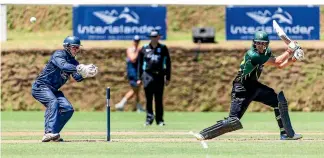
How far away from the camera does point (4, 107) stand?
30.2m

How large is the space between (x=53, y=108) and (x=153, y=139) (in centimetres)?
195

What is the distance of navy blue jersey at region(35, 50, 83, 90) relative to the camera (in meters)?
17.3

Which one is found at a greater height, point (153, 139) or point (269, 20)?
point (269, 20)

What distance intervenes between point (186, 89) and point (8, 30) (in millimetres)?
7378

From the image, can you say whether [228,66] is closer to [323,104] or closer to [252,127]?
[323,104]

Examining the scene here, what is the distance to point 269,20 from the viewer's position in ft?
99.5

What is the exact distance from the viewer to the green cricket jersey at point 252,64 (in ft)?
56.0

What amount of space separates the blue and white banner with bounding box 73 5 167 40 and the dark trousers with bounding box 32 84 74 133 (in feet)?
41.9

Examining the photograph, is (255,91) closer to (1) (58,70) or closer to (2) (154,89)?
(1) (58,70)

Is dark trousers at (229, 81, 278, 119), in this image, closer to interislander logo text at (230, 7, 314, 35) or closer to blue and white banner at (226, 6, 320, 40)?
blue and white banner at (226, 6, 320, 40)

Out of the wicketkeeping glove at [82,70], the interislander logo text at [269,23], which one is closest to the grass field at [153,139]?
the wicketkeeping glove at [82,70]

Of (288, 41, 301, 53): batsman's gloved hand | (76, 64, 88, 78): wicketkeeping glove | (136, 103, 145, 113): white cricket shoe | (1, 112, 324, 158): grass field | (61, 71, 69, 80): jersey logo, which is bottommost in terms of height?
(136, 103, 145, 113): white cricket shoe

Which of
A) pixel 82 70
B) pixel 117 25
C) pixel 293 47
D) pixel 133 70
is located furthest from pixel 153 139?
pixel 117 25

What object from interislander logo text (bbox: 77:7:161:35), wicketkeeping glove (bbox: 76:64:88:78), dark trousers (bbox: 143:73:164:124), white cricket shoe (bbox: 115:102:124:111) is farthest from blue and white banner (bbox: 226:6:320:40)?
wicketkeeping glove (bbox: 76:64:88:78)
